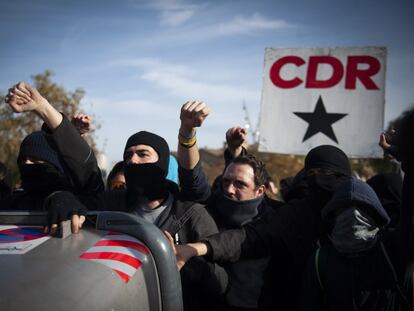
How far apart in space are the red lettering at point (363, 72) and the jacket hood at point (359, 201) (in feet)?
6.81

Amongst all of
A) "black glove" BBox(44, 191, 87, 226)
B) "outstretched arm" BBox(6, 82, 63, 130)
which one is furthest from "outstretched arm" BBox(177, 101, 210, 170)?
"black glove" BBox(44, 191, 87, 226)

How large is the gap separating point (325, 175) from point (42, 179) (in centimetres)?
174

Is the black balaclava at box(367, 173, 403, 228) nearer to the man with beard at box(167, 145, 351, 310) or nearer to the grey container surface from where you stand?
the man with beard at box(167, 145, 351, 310)

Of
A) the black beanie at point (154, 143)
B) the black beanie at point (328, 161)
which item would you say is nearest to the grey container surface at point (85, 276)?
the black beanie at point (154, 143)

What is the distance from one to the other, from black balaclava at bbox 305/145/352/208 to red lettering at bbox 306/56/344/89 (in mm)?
1171

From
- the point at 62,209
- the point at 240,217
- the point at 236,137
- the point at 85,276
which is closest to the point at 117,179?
the point at 236,137

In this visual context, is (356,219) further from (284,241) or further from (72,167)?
(72,167)

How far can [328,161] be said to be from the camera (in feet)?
8.25

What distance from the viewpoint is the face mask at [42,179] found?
→ 2168 mm

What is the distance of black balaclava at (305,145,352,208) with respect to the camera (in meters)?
2.29

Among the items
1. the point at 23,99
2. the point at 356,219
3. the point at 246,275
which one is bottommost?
the point at 246,275

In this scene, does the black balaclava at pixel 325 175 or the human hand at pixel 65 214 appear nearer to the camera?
the human hand at pixel 65 214

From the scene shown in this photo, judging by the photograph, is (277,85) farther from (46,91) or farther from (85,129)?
(46,91)

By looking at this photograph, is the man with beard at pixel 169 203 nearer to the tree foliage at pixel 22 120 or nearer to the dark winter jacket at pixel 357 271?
the dark winter jacket at pixel 357 271
